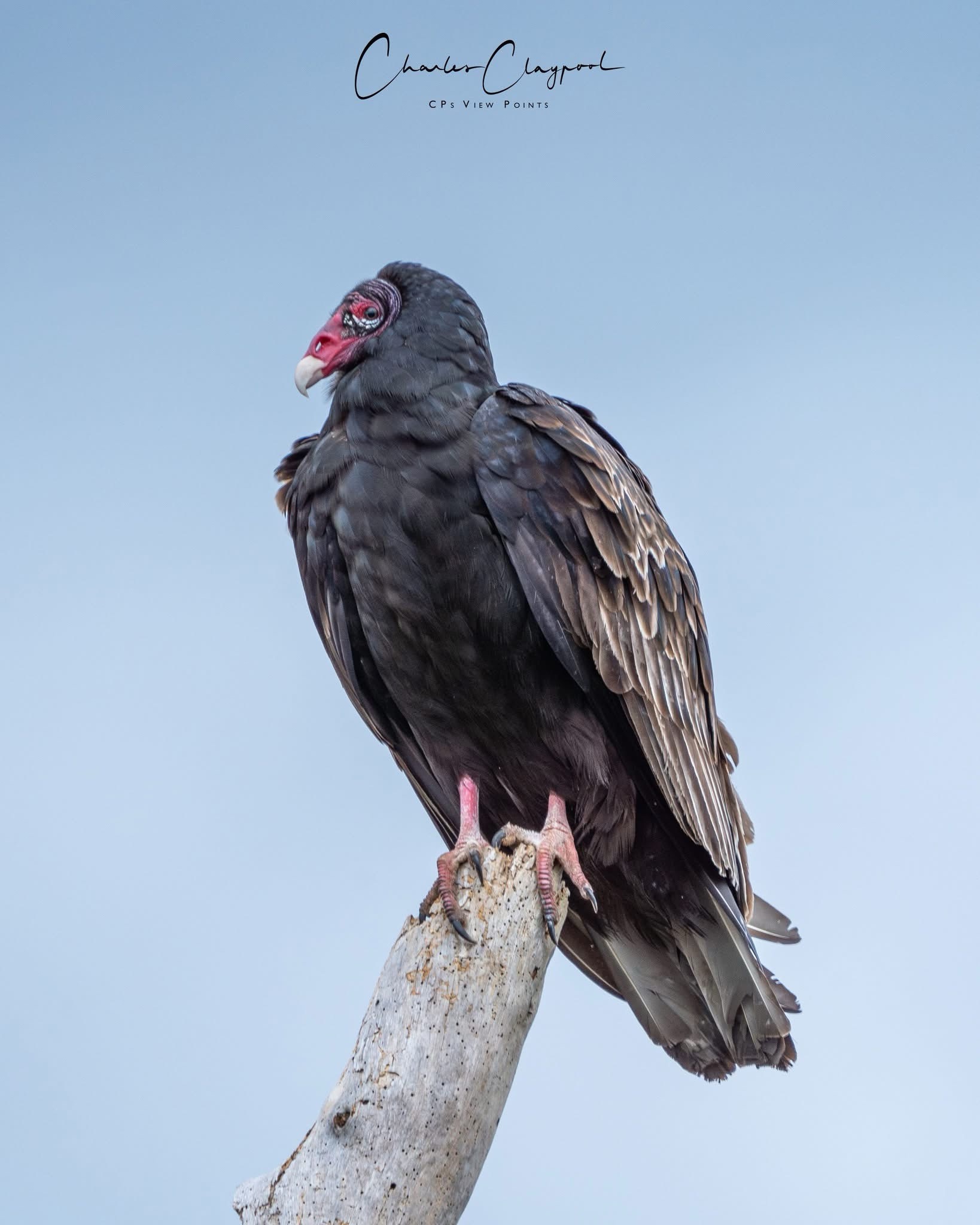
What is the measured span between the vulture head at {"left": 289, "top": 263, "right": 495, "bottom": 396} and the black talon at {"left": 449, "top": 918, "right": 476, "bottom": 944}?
1.74 metres

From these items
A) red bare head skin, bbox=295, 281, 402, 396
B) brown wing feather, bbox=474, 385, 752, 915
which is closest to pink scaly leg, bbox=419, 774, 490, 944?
brown wing feather, bbox=474, 385, 752, 915

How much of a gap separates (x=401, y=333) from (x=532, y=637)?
1.12 m

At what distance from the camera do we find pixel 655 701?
446 cm

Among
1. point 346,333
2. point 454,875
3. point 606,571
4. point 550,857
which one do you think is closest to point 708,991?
point 550,857

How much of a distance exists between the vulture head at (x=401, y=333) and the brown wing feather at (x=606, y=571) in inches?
9.6

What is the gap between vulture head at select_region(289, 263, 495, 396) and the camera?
448 cm

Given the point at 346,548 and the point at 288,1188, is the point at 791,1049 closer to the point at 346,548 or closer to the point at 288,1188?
the point at 288,1188

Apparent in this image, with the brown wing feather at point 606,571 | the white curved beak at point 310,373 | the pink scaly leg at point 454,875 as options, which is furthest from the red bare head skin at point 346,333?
the pink scaly leg at point 454,875

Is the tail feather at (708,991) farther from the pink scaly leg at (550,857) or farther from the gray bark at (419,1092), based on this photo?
the gray bark at (419,1092)

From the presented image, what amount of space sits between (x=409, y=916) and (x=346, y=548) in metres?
1.22

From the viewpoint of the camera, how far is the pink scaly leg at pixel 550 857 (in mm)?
3789

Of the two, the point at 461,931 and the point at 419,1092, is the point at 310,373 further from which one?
the point at 419,1092

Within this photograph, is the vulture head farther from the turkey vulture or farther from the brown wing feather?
the brown wing feather

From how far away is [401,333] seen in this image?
455 centimetres
